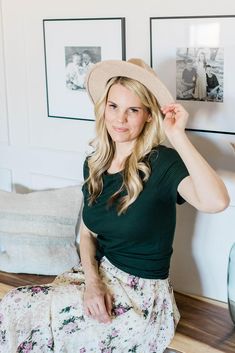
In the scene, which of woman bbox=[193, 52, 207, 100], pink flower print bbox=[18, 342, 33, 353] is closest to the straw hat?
woman bbox=[193, 52, 207, 100]

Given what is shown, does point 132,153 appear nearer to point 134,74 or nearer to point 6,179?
point 134,74

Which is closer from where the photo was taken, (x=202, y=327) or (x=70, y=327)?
(x=70, y=327)

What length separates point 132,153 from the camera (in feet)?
6.21

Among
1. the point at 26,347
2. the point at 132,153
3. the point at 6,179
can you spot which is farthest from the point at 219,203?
the point at 6,179

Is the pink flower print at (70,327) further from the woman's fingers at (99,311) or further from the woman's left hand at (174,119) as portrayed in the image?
the woman's left hand at (174,119)

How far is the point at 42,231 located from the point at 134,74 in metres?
0.88

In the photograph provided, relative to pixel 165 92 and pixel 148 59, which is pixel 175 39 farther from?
pixel 165 92

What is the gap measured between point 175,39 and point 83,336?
3.30ft

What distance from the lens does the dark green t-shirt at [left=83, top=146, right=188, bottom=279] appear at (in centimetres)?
180

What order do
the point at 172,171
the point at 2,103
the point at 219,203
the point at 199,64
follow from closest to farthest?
the point at 219,203 < the point at 172,171 < the point at 199,64 < the point at 2,103

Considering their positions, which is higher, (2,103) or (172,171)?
(2,103)

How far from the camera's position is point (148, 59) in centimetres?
213

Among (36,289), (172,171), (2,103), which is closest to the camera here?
(172,171)

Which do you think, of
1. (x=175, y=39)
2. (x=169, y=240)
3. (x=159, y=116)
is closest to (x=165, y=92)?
(x=159, y=116)
